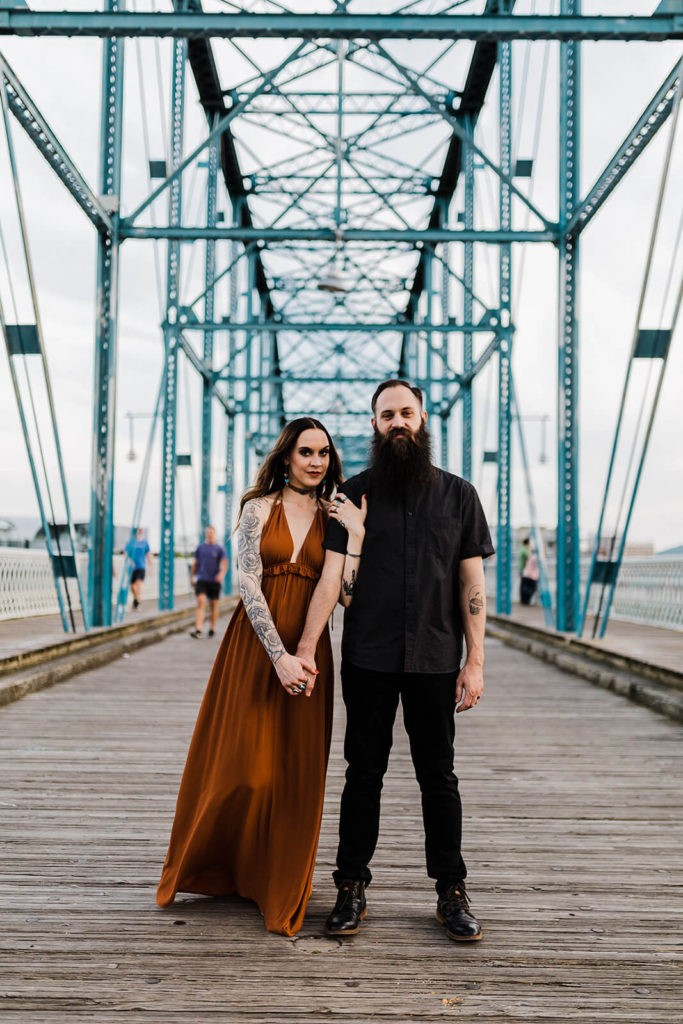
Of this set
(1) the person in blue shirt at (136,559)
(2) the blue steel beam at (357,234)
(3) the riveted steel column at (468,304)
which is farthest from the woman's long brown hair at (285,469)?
(3) the riveted steel column at (468,304)

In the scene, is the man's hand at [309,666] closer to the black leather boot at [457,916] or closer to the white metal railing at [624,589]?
the black leather boot at [457,916]

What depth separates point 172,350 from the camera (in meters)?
15.0

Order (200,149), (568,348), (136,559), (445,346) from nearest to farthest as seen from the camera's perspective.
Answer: (200,149) < (568,348) < (136,559) < (445,346)

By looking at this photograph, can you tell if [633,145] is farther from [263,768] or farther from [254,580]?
[263,768]

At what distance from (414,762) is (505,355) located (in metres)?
12.7

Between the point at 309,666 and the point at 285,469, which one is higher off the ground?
the point at 285,469

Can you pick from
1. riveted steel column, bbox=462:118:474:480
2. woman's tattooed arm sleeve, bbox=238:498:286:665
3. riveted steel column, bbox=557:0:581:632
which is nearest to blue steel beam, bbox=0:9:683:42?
riveted steel column, bbox=557:0:581:632

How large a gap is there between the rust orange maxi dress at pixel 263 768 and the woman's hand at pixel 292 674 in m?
0.15

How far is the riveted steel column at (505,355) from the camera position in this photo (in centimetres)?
1464

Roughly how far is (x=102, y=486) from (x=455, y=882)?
26.6ft

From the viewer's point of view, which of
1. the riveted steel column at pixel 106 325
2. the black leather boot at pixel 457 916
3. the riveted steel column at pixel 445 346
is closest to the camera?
the black leather boot at pixel 457 916

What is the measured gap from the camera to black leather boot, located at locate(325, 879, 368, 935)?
2.62m

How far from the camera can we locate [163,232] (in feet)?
34.7

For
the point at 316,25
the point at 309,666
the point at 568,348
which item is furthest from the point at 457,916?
the point at 568,348
